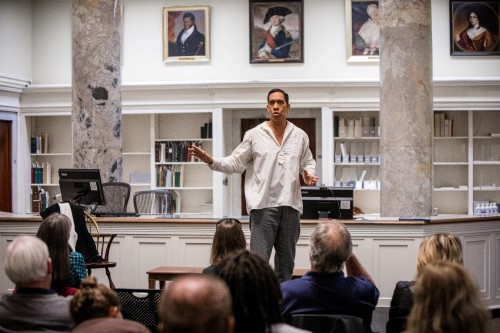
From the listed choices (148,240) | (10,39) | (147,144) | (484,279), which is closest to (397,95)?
(484,279)

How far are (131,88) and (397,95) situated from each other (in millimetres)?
5242

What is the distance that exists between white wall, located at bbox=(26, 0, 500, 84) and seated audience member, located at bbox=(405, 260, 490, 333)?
9.81m

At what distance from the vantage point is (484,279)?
7738mm

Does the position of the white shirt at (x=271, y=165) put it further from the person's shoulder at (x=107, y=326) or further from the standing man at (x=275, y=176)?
the person's shoulder at (x=107, y=326)

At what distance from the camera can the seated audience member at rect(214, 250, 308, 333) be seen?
2.39 metres

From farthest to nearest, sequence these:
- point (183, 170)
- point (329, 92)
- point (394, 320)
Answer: point (183, 170) → point (329, 92) → point (394, 320)

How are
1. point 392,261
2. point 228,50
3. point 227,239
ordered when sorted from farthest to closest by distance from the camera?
point 228,50, point 392,261, point 227,239

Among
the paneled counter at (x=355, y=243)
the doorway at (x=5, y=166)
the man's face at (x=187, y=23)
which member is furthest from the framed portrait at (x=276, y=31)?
the paneled counter at (x=355, y=243)

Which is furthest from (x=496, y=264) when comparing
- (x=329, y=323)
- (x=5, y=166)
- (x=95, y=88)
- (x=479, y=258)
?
(x=5, y=166)

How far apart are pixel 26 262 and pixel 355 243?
4657 mm

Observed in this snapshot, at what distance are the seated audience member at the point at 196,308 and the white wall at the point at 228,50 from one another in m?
10.6

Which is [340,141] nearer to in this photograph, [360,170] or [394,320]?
[360,170]

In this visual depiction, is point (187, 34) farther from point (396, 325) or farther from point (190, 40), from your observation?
point (396, 325)

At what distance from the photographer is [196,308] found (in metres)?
1.82
